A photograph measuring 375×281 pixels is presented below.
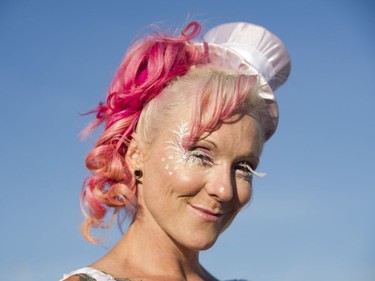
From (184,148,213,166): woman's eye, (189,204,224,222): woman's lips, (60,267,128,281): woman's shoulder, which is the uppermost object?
(184,148,213,166): woman's eye

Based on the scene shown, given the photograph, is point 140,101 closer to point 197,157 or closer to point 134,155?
point 134,155

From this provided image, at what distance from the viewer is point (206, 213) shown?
3.42m

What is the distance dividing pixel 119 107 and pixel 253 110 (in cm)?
71

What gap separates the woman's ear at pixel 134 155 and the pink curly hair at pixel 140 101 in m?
0.03

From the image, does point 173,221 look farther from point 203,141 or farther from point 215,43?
point 215,43

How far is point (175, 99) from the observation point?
350 centimetres

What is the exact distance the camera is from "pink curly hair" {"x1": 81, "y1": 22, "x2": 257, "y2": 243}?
136 inches

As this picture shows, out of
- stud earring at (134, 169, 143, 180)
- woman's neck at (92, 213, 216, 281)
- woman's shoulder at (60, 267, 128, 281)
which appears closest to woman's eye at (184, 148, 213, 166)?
stud earring at (134, 169, 143, 180)

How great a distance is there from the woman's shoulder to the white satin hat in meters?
1.21

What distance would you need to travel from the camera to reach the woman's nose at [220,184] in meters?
3.36

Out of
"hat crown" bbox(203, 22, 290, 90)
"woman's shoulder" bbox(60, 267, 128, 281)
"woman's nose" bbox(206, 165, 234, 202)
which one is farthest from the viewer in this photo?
"hat crown" bbox(203, 22, 290, 90)

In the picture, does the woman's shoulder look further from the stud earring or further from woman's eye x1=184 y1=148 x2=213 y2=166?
woman's eye x1=184 y1=148 x2=213 y2=166

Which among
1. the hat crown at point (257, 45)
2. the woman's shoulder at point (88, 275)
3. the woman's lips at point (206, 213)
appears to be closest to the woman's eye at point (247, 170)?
the woman's lips at point (206, 213)

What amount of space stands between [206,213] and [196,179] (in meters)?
0.19
